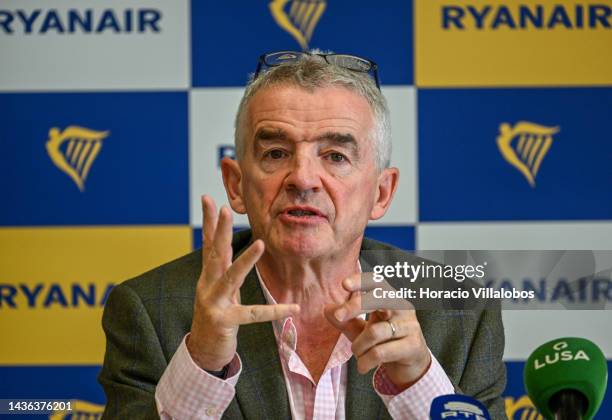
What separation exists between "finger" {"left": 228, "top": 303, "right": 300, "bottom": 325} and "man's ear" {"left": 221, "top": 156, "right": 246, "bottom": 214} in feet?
1.60

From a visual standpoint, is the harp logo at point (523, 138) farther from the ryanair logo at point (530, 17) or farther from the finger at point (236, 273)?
the finger at point (236, 273)

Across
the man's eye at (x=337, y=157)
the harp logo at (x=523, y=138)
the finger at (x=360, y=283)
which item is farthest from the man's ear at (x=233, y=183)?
the harp logo at (x=523, y=138)

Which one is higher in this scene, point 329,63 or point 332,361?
point 329,63

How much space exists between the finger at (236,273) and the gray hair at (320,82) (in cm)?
47

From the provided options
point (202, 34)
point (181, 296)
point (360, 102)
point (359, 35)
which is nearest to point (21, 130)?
point (202, 34)

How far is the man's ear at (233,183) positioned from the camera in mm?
1807

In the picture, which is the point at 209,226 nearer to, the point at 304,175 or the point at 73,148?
the point at 304,175

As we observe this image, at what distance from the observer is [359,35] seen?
2758mm

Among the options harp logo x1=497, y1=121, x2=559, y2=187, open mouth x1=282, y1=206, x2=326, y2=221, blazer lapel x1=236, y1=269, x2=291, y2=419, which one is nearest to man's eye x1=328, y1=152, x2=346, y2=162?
open mouth x1=282, y1=206, x2=326, y2=221

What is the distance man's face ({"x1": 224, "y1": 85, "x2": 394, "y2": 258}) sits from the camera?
164cm

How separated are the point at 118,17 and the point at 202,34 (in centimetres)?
27

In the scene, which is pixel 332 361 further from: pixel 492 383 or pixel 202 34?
pixel 202 34

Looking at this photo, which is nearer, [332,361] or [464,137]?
[332,361]

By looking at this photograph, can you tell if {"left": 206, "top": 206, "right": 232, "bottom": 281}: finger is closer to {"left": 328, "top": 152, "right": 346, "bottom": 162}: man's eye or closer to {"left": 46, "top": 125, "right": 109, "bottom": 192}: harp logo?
{"left": 328, "top": 152, "right": 346, "bottom": 162}: man's eye
